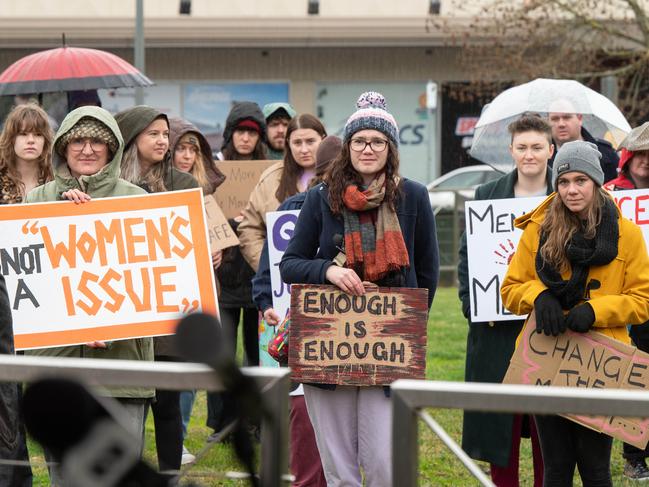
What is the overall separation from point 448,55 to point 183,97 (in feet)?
19.6

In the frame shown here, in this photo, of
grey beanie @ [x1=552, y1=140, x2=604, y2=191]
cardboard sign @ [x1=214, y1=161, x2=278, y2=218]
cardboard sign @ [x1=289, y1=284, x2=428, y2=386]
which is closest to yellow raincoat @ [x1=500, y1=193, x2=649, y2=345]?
grey beanie @ [x1=552, y1=140, x2=604, y2=191]

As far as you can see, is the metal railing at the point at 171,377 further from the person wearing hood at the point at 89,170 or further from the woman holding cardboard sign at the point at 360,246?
the person wearing hood at the point at 89,170

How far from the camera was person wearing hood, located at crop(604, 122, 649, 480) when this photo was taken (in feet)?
21.9

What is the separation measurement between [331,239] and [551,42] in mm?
18821

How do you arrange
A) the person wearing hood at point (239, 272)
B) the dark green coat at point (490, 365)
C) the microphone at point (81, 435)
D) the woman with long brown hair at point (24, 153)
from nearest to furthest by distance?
the microphone at point (81, 435), the dark green coat at point (490, 365), the woman with long brown hair at point (24, 153), the person wearing hood at point (239, 272)

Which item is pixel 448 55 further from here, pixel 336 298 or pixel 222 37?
pixel 336 298

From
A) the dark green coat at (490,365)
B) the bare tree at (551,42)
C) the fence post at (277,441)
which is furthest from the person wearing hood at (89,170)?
the bare tree at (551,42)

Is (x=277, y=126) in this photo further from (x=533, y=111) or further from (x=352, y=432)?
(x=352, y=432)

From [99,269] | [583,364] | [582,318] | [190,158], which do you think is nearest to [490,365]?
[583,364]

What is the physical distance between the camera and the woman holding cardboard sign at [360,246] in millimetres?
4961

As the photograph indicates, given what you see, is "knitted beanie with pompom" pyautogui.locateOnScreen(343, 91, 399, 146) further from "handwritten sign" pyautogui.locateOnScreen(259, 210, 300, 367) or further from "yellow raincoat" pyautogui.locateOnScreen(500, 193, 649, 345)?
"handwritten sign" pyautogui.locateOnScreen(259, 210, 300, 367)

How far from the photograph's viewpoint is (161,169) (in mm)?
6625

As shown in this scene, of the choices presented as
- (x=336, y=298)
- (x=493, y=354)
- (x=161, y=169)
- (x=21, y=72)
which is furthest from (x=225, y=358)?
(x=21, y=72)

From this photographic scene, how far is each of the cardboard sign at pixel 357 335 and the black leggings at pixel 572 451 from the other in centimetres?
56
